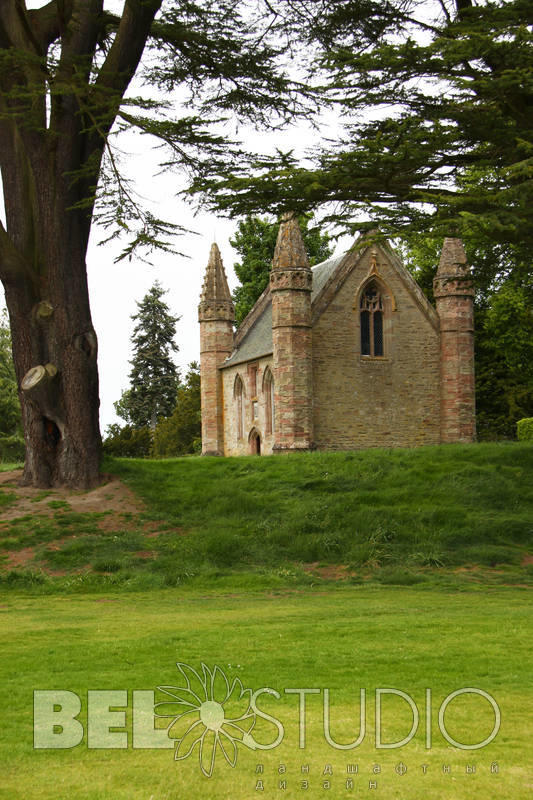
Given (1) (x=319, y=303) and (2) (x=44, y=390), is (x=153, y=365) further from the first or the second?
(2) (x=44, y=390)

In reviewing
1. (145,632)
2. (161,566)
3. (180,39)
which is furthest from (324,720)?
(180,39)

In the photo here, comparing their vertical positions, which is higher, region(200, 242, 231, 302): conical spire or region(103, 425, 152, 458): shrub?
region(200, 242, 231, 302): conical spire

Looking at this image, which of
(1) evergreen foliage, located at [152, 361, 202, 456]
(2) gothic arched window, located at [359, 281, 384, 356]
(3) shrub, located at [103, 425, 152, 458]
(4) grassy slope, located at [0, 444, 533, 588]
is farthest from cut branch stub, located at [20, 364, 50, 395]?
(1) evergreen foliage, located at [152, 361, 202, 456]

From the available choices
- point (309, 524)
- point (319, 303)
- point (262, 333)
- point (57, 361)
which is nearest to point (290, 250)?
point (319, 303)

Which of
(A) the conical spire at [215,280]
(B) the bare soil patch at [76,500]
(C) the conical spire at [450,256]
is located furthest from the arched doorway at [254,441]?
(B) the bare soil patch at [76,500]

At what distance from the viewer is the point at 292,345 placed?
37062 mm

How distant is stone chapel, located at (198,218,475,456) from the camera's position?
37.2m

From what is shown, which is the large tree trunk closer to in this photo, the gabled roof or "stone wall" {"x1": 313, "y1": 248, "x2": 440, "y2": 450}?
the gabled roof

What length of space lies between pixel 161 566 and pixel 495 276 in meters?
9.83

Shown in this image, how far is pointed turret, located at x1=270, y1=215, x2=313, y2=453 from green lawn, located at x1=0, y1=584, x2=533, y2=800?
22.4 metres

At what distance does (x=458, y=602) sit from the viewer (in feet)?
43.5

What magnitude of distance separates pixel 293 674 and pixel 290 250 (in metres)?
30.5

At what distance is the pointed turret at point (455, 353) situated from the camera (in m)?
40.5

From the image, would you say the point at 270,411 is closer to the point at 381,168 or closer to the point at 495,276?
the point at 495,276
